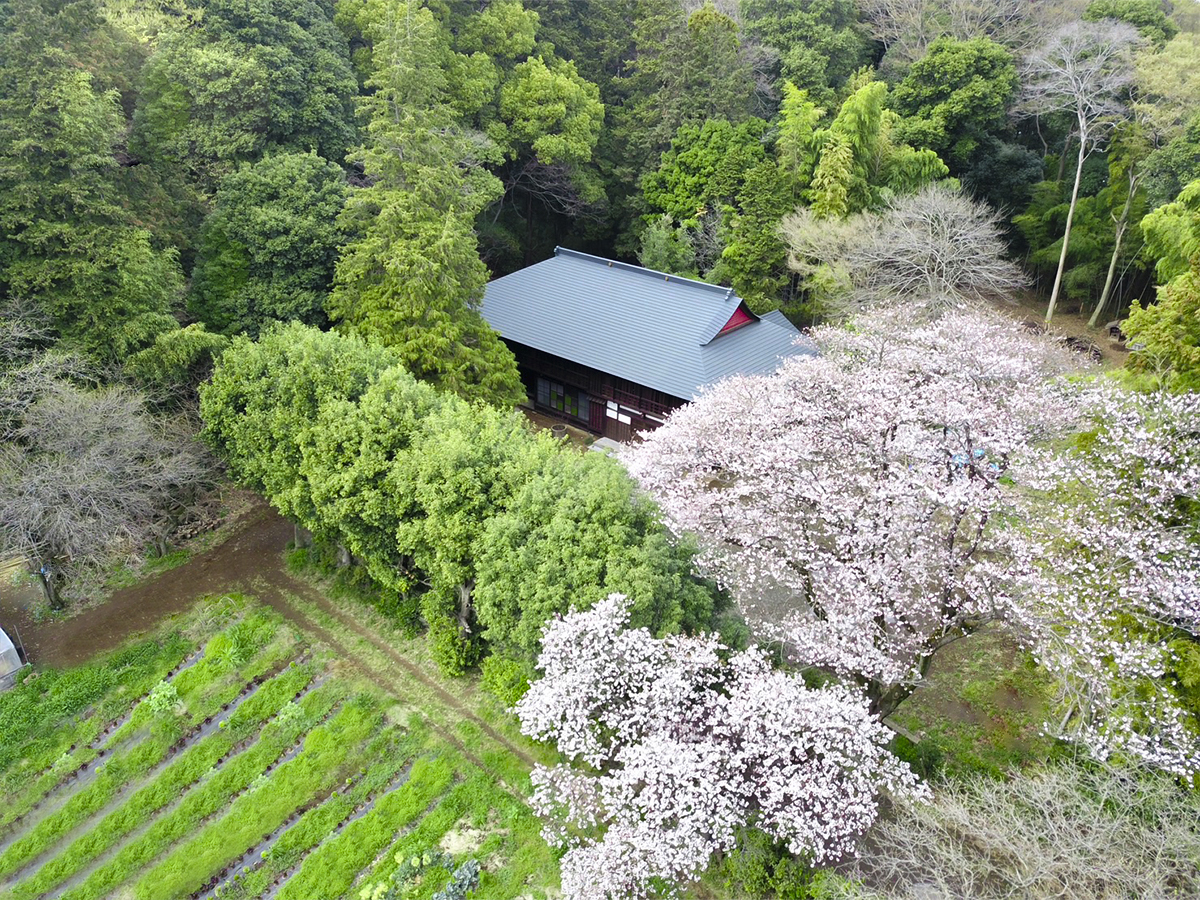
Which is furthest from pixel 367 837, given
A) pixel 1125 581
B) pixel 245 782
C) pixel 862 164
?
pixel 862 164

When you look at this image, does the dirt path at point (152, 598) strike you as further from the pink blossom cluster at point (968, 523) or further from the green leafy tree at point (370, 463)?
the pink blossom cluster at point (968, 523)

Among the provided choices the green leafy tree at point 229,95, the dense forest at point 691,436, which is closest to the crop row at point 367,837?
the dense forest at point 691,436

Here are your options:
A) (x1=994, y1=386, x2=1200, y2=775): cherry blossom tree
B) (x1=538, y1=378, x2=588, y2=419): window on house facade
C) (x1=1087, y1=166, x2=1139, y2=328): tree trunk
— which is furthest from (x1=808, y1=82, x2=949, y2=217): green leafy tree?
(x1=994, y1=386, x2=1200, y2=775): cherry blossom tree

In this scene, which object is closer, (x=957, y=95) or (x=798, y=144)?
(x=798, y=144)

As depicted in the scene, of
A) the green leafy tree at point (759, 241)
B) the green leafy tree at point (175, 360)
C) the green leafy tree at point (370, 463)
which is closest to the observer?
the green leafy tree at point (370, 463)

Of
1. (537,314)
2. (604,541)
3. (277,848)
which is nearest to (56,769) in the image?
(277,848)

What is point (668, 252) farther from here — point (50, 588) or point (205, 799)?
point (205, 799)

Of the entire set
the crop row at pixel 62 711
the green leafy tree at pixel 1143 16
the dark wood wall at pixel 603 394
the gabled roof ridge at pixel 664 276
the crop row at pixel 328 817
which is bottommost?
the crop row at pixel 62 711
